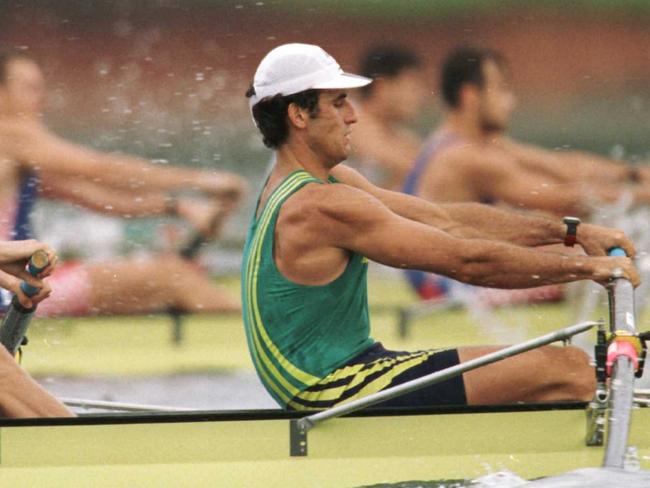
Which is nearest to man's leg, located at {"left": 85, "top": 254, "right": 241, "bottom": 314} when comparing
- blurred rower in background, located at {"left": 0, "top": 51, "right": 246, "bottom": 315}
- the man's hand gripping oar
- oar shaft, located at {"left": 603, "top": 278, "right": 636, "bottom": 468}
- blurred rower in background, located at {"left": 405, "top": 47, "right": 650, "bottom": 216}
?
blurred rower in background, located at {"left": 0, "top": 51, "right": 246, "bottom": 315}

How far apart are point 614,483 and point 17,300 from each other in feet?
5.54

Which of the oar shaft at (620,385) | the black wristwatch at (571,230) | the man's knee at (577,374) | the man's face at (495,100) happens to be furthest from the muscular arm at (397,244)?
the man's face at (495,100)

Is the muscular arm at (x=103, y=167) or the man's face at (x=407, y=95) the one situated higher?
the man's face at (x=407, y=95)

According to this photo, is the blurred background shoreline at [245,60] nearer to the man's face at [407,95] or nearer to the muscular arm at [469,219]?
the man's face at [407,95]

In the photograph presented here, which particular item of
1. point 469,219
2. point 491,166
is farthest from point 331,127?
point 491,166

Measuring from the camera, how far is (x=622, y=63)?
5.46 m

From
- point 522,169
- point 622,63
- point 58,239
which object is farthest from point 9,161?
point 622,63

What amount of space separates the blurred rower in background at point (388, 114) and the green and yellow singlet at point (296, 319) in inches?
68.0

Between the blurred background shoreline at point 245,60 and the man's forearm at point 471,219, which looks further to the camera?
the blurred background shoreline at point 245,60

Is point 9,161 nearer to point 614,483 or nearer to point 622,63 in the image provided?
point 622,63

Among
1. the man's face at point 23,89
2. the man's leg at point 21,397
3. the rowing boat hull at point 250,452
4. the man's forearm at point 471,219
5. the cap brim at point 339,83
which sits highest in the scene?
the man's face at point 23,89

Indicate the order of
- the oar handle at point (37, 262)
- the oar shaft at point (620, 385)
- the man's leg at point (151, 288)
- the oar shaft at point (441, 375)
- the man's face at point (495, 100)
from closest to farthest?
the oar shaft at point (620, 385) → the oar shaft at point (441, 375) → the oar handle at point (37, 262) → the man's leg at point (151, 288) → the man's face at point (495, 100)

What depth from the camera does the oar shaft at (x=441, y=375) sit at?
3346 millimetres

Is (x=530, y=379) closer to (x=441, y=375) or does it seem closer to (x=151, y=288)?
(x=441, y=375)
